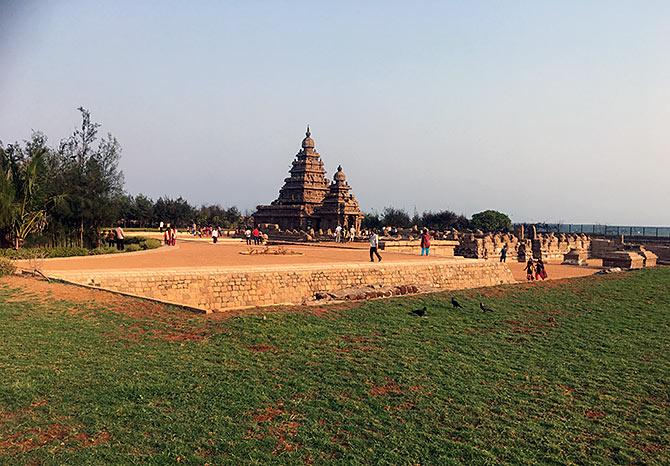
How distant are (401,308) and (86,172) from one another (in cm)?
1912

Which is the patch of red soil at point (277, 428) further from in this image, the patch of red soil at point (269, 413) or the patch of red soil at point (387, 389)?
the patch of red soil at point (387, 389)

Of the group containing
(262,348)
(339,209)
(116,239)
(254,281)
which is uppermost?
(339,209)

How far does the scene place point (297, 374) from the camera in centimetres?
732

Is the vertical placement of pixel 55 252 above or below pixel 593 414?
above

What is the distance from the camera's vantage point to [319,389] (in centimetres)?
675

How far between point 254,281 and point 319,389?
9.17 m

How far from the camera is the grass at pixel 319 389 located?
5.17 meters

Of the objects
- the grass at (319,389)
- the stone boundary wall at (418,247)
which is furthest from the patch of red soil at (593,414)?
the stone boundary wall at (418,247)

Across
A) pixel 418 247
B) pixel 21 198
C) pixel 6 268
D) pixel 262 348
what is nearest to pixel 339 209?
pixel 418 247

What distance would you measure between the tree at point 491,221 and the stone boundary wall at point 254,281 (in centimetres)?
5836

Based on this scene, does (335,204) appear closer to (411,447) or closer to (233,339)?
(233,339)

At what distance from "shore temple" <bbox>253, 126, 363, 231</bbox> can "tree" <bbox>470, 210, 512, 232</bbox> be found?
28392 mm

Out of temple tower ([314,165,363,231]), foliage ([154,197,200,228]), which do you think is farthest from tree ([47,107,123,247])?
foliage ([154,197,200,228])

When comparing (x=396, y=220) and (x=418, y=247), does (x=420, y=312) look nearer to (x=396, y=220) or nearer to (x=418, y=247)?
(x=418, y=247)
